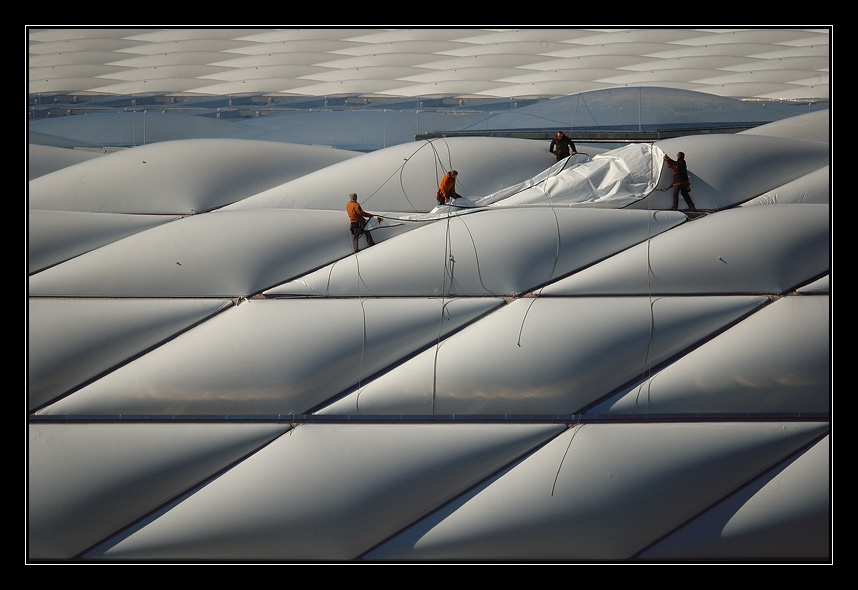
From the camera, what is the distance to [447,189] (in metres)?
9.35

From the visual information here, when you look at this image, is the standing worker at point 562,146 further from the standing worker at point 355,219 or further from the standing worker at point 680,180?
the standing worker at point 355,219

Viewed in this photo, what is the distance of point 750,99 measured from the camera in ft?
41.7

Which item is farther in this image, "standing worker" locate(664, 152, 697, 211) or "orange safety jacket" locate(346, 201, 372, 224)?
"standing worker" locate(664, 152, 697, 211)

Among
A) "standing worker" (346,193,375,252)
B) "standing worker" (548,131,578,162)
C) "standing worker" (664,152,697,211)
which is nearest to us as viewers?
"standing worker" (346,193,375,252)

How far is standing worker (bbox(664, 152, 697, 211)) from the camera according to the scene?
9.30 metres

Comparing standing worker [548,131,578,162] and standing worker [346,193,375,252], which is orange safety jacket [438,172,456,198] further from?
standing worker [548,131,578,162]

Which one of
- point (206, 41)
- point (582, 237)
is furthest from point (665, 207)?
point (206, 41)

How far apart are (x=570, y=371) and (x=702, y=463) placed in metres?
1.83

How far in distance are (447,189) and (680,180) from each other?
125 inches

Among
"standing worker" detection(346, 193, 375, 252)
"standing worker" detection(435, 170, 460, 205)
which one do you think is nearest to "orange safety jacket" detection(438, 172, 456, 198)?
"standing worker" detection(435, 170, 460, 205)

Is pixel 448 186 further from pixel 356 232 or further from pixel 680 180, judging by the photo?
pixel 680 180

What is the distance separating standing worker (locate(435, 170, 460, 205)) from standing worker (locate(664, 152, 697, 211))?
9.72 feet

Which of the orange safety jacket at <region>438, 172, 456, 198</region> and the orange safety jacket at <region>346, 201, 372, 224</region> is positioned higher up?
the orange safety jacket at <region>438, 172, 456, 198</region>

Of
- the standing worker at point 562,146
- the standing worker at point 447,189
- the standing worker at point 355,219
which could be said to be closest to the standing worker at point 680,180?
the standing worker at point 562,146
